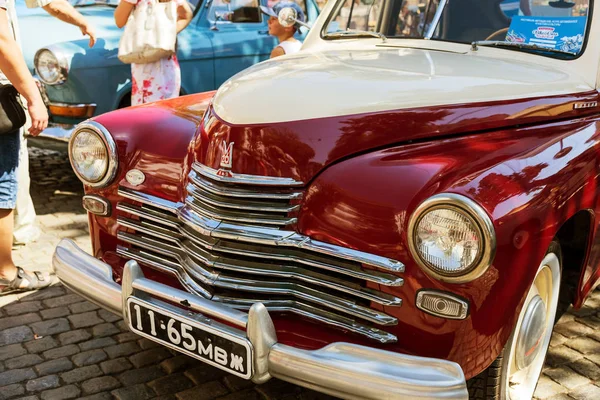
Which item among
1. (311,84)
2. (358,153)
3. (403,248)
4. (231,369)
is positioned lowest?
(231,369)

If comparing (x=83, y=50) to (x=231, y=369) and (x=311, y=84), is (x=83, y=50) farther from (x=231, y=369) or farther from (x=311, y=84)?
(x=231, y=369)

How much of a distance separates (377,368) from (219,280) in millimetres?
702

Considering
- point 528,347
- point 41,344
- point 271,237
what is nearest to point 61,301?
point 41,344

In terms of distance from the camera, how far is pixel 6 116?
3.46 meters

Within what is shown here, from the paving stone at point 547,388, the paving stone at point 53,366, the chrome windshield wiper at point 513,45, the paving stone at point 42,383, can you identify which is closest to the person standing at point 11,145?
the paving stone at point 53,366

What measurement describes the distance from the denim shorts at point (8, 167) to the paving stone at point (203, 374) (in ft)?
4.61

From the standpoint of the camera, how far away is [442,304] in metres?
2.13

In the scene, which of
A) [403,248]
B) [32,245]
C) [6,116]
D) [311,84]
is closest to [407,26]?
[311,84]

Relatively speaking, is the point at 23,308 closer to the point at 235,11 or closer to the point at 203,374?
the point at 203,374

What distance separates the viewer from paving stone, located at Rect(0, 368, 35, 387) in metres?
2.96

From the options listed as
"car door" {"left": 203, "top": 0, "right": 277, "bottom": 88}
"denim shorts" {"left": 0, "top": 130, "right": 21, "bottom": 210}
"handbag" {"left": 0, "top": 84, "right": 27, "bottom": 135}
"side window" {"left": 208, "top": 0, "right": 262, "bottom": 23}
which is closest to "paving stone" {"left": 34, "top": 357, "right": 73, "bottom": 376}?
"denim shorts" {"left": 0, "top": 130, "right": 21, "bottom": 210}

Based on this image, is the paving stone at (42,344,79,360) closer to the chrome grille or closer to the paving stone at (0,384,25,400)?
the paving stone at (0,384,25,400)

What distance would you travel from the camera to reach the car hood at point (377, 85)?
8.29 feet

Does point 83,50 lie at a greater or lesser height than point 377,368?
greater
